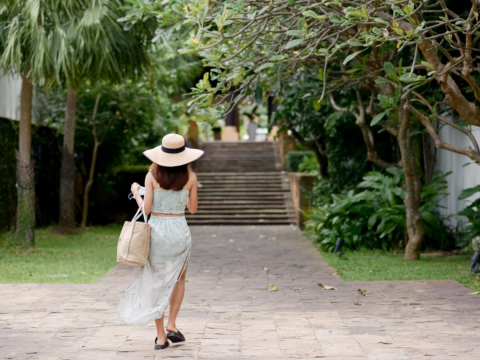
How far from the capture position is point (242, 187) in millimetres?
23172

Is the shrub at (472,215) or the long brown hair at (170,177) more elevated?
the long brown hair at (170,177)

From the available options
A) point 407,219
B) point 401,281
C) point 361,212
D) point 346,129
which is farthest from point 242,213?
point 401,281

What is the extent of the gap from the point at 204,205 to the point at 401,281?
41.2 feet

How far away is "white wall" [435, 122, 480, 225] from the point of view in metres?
12.1

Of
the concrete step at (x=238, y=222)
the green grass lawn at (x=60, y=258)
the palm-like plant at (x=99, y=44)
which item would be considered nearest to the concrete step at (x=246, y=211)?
the concrete step at (x=238, y=222)

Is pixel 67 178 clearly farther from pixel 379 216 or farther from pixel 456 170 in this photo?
pixel 456 170

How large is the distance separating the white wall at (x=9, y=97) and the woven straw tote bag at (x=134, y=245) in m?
11.1

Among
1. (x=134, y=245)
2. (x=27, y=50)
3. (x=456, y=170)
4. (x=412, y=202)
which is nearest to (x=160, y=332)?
(x=134, y=245)

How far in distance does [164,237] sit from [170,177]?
46 cm

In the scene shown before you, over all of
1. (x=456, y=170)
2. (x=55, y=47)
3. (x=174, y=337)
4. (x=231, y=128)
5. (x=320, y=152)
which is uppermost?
(x=55, y=47)

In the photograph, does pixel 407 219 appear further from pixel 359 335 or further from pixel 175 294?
pixel 175 294

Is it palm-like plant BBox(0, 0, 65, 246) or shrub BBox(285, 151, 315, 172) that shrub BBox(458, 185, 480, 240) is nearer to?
palm-like plant BBox(0, 0, 65, 246)

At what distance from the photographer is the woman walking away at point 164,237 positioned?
5863 mm

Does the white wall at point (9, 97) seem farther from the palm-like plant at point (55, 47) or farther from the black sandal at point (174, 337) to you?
the black sandal at point (174, 337)
